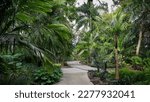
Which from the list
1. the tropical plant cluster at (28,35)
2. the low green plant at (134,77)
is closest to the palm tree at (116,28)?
the low green plant at (134,77)

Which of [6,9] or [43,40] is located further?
[43,40]

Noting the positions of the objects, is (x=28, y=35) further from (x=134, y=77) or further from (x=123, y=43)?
(x=123, y=43)

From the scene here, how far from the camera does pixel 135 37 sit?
1367cm

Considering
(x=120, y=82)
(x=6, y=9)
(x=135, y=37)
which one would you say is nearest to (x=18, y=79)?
(x=6, y=9)

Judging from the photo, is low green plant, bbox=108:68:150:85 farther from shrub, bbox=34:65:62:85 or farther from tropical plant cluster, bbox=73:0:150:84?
shrub, bbox=34:65:62:85

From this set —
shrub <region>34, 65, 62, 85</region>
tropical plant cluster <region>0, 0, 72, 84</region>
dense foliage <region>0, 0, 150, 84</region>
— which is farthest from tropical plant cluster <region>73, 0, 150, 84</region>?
tropical plant cluster <region>0, 0, 72, 84</region>

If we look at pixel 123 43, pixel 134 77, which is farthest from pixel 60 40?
pixel 123 43

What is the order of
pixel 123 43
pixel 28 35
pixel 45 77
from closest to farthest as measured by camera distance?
pixel 28 35 → pixel 45 77 → pixel 123 43

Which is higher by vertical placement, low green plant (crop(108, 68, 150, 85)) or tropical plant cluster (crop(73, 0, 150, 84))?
tropical plant cluster (crop(73, 0, 150, 84))

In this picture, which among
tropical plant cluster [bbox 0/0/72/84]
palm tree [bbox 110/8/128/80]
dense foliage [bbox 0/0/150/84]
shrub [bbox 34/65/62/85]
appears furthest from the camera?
shrub [bbox 34/65/62/85]

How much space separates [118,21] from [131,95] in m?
8.02

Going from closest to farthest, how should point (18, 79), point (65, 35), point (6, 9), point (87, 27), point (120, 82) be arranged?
point (6, 9) < point (65, 35) < point (18, 79) < point (120, 82) < point (87, 27)

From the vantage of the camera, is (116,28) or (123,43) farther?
(123,43)

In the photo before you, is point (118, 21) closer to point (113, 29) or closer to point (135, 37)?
point (113, 29)
